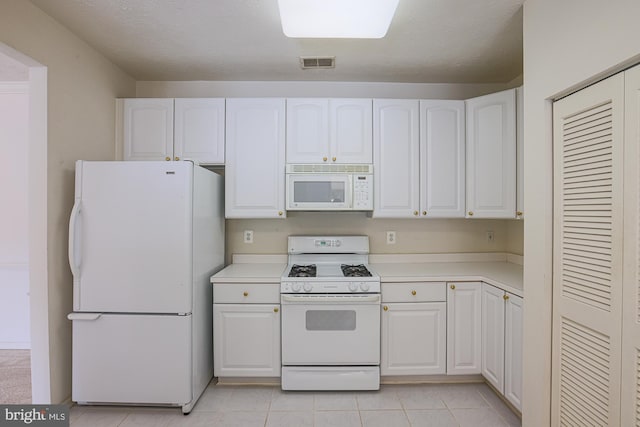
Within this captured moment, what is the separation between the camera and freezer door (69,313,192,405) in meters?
1.98

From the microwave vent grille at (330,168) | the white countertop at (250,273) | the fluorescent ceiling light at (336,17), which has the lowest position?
the white countertop at (250,273)

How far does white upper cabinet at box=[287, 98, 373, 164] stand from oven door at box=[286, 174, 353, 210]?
5.9 inches

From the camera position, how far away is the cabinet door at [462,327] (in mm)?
2295

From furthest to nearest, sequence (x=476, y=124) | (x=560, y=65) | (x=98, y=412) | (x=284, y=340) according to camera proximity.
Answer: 1. (x=476, y=124)
2. (x=284, y=340)
3. (x=98, y=412)
4. (x=560, y=65)

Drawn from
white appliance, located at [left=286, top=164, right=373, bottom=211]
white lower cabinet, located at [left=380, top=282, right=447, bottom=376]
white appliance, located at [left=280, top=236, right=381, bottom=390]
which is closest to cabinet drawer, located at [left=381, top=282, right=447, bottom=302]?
white lower cabinet, located at [left=380, top=282, right=447, bottom=376]

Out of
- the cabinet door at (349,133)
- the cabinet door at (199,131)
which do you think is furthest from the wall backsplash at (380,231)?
the cabinet door at (199,131)

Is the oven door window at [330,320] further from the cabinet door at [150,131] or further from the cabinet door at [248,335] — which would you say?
the cabinet door at [150,131]

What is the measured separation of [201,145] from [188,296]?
4.01 ft

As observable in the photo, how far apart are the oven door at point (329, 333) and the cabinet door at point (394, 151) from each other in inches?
32.2

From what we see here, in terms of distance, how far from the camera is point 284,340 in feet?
7.36

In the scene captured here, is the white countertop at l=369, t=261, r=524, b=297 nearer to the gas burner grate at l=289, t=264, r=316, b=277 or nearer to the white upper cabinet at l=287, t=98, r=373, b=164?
the gas burner grate at l=289, t=264, r=316, b=277

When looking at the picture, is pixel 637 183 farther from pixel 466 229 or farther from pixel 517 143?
pixel 466 229

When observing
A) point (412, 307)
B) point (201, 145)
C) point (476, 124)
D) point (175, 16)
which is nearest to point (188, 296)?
point (201, 145)

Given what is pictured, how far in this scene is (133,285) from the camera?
1977 millimetres
